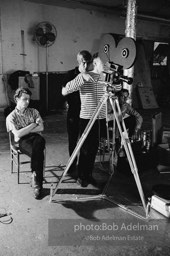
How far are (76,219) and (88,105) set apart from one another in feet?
3.63

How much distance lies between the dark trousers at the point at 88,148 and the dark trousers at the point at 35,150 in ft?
1.47

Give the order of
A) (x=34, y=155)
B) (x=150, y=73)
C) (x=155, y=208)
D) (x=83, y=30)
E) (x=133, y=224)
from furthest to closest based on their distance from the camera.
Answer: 1. (x=150, y=73)
2. (x=83, y=30)
3. (x=34, y=155)
4. (x=155, y=208)
5. (x=133, y=224)

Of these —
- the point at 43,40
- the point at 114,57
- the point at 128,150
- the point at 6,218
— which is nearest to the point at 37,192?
the point at 6,218

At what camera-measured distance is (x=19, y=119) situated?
2.98 meters

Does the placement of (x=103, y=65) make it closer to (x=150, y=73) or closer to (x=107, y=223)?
(x=107, y=223)

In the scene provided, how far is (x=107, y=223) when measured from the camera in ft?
7.80

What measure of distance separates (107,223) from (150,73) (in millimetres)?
6669

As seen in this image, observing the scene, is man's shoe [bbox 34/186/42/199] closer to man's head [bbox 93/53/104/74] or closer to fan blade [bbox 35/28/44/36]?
man's head [bbox 93/53/104/74]

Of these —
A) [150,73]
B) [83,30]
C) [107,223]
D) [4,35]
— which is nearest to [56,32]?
[83,30]

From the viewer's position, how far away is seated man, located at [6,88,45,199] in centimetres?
273

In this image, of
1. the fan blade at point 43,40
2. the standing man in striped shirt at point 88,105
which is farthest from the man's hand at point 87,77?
the fan blade at point 43,40

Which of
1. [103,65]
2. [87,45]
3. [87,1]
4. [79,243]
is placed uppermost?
[87,1]

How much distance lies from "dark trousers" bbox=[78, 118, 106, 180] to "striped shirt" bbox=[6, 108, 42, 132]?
1.83 feet

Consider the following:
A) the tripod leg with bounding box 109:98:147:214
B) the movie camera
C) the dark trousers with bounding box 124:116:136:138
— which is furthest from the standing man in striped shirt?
the dark trousers with bounding box 124:116:136:138
